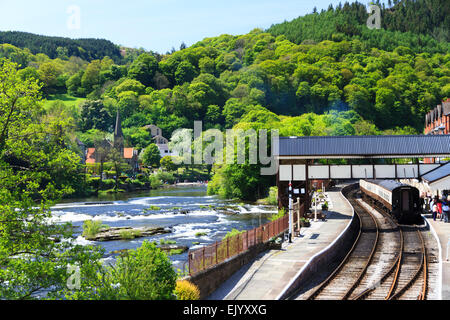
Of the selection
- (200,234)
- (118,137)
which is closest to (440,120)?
(200,234)

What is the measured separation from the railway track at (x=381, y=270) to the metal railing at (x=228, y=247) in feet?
13.2

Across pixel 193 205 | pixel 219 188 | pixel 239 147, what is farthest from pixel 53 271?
pixel 219 188

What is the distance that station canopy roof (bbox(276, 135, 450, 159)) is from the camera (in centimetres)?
3859

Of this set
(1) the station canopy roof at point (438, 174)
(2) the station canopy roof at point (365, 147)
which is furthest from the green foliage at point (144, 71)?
(1) the station canopy roof at point (438, 174)

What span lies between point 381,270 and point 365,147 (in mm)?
16450

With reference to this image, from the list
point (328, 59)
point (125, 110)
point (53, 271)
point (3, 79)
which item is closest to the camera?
point (53, 271)

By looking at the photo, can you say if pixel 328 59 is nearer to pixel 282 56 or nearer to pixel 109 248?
pixel 282 56

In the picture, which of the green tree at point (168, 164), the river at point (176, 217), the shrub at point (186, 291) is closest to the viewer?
the shrub at point (186, 291)

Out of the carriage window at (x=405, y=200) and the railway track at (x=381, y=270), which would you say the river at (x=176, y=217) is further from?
the carriage window at (x=405, y=200)

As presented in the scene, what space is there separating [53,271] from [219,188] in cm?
7295

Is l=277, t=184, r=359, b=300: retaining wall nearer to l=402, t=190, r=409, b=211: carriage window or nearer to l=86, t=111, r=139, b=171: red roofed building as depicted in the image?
l=402, t=190, r=409, b=211: carriage window

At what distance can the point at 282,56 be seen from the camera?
7825 inches

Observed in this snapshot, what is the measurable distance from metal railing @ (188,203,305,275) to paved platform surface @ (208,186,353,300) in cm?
94

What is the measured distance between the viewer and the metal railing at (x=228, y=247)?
19.1 meters
